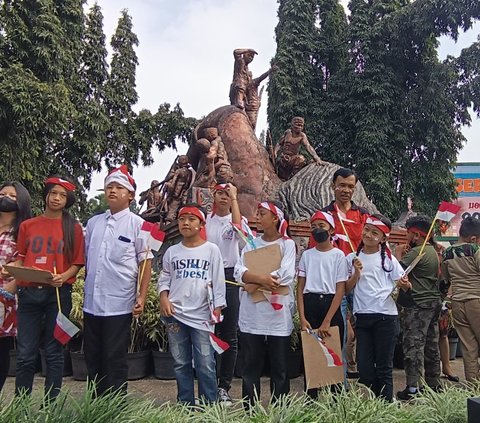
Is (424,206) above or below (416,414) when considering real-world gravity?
above

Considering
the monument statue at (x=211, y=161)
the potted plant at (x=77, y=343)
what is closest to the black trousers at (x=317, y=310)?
the potted plant at (x=77, y=343)

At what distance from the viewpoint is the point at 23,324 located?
3514mm

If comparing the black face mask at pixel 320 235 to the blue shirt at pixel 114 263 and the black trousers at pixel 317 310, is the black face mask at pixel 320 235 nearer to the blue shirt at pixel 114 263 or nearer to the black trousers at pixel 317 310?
the black trousers at pixel 317 310

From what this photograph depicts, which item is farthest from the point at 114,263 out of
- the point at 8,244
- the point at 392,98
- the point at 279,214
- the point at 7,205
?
the point at 392,98

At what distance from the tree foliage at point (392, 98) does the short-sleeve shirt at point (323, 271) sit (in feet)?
55.7

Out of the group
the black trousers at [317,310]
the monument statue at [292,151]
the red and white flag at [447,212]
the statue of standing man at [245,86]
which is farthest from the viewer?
the statue of standing man at [245,86]

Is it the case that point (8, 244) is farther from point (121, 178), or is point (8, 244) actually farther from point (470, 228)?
point (470, 228)

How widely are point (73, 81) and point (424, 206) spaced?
13.9m

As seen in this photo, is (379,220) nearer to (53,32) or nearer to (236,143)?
(236,143)

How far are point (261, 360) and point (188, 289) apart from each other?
0.70 metres

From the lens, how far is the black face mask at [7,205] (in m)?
3.79

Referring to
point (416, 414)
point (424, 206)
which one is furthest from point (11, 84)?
point (424, 206)

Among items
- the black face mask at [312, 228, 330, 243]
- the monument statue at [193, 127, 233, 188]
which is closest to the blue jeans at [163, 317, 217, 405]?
the black face mask at [312, 228, 330, 243]

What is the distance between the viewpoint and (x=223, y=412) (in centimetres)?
290
